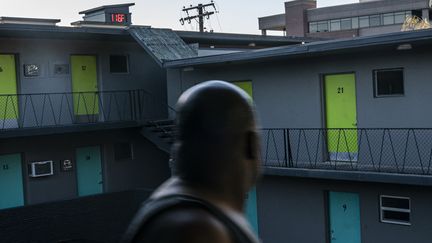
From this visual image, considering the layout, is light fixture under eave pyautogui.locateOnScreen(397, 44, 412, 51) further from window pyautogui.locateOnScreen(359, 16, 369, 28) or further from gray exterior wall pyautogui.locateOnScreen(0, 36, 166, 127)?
window pyautogui.locateOnScreen(359, 16, 369, 28)

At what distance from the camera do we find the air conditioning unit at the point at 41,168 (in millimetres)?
21062

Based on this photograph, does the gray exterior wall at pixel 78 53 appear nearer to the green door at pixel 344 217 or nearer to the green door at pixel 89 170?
the green door at pixel 89 170

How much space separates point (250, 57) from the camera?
18.6 m

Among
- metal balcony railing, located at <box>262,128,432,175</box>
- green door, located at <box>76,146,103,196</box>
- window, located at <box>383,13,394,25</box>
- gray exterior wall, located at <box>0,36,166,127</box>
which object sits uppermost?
window, located at <box>383,13,394,25</box>

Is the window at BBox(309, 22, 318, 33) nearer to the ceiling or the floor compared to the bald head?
nearer to the ceiling

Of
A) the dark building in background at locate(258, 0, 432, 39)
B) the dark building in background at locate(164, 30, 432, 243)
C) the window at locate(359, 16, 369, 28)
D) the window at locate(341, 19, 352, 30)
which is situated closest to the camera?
the dark building in background at locate(164, 30, 432, 243)

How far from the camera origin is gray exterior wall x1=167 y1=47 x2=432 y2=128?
16156 mm

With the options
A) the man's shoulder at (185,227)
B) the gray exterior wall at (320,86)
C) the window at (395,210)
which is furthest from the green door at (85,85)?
the man's shoulder at (185,227)

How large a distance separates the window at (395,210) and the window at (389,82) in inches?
108

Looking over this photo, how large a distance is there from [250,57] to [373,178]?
16.6 ft

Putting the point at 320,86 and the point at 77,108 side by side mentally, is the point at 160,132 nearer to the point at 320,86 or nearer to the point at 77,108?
the point at 77,108

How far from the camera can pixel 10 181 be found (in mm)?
20781

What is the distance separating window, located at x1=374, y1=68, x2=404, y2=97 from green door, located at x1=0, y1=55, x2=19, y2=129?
11381mm

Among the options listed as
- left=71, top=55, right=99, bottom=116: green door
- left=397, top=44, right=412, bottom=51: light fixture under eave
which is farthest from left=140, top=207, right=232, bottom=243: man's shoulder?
left=71, top=55, right=99, bottom=116: green door
